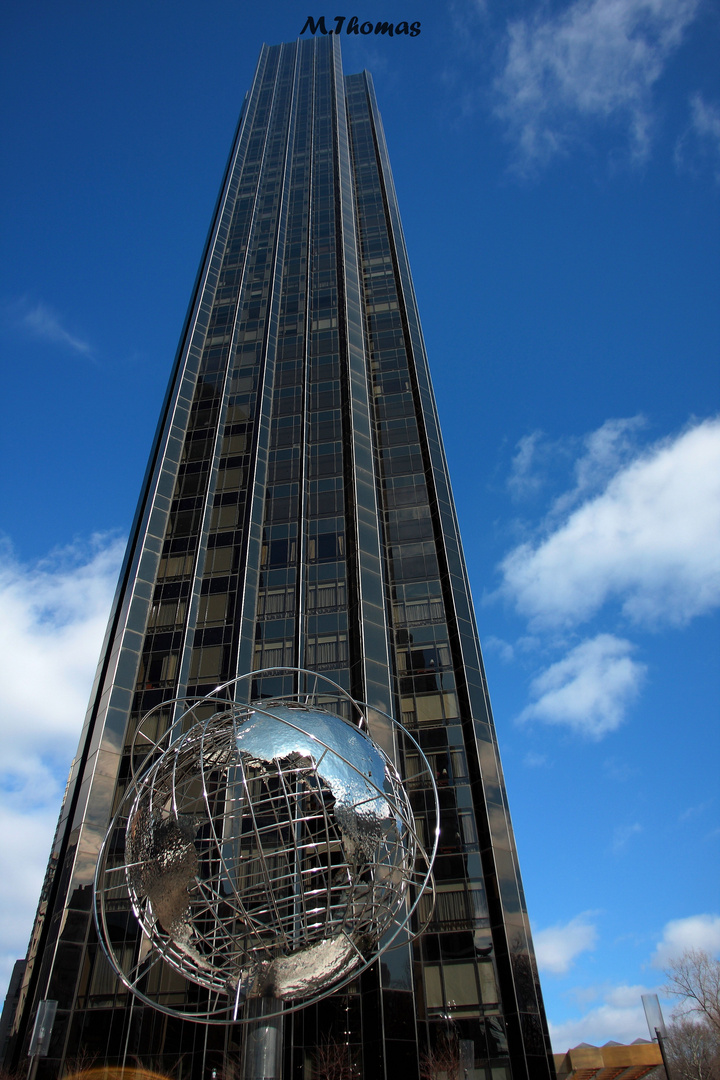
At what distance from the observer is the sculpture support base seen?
12242 mm

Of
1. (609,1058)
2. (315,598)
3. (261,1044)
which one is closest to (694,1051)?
(609,1058)

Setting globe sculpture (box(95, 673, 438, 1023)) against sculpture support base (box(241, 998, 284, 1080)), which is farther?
globe sculpture (box(95, 673, 438, 1023))

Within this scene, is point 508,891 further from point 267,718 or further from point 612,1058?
point 267,718

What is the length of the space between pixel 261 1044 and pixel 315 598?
3052cm

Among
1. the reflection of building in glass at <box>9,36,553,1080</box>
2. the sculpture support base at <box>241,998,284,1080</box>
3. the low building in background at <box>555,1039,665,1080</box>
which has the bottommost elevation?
the sculpture support base at <box>241,998,284,1080</box>

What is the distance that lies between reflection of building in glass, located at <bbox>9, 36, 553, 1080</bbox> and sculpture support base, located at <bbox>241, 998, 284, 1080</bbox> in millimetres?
7324

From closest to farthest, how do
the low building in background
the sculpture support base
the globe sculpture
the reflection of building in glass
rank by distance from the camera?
the sculpture support base < the globe sculpture < the reflection of building in glass < the low building in background

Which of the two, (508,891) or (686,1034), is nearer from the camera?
(508,891)

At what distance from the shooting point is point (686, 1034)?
42.7 m

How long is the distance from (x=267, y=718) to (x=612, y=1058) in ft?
99.1

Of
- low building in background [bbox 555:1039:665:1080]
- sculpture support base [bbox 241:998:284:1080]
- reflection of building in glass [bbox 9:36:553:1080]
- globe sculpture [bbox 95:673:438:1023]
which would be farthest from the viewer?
low building in background [bbox 555:1039:665:1080]

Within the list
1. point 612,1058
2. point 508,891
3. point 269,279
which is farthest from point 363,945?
point 269,279

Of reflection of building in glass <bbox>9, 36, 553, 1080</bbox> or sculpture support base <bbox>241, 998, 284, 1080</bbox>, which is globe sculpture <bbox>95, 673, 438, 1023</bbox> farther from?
reflection of building in glass <bbox>9, 36, 553, 1080</bbox>

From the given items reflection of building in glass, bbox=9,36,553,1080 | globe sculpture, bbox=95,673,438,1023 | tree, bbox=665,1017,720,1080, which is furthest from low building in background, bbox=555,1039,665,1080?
globe sculpture, bbox=95,673,438,1023
